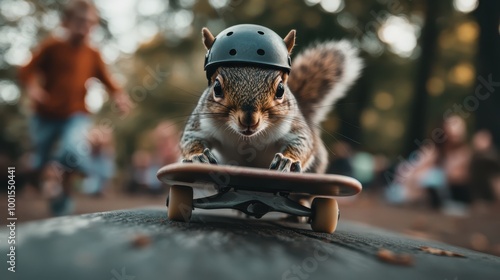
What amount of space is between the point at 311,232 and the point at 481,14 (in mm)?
9311

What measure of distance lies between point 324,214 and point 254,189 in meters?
0.38

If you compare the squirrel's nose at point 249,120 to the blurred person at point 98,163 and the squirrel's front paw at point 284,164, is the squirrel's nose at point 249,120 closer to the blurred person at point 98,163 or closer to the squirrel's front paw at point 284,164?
the squirrel's front paw at point 284,164

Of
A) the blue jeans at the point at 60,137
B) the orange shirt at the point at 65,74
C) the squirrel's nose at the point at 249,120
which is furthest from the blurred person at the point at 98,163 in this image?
the squirrel's nose at the point at 249,120

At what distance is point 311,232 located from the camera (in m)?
2.43

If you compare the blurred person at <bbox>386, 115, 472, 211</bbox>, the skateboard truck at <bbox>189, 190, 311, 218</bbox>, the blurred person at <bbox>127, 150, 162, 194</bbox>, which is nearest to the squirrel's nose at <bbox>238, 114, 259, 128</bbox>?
the skateboard truck at <bbox>189, 190, 311, 218</bbox>

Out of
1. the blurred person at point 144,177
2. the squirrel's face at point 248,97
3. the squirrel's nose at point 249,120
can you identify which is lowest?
the blurred person at point 144,177

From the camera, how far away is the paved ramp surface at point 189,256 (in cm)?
148

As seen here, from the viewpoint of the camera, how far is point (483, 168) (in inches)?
362

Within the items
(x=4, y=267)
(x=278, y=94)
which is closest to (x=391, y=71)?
(x=278, y=94)

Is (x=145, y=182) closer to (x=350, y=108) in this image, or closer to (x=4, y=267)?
(x=350, y=108)

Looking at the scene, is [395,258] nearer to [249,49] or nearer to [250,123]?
[250,123]

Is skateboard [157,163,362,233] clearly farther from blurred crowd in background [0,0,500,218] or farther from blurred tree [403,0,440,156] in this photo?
blurred tree [403,0,440,156]

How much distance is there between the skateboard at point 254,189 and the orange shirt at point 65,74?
2.60 m

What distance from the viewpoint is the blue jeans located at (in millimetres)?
4629
